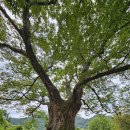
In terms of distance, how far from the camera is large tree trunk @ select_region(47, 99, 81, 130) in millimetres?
13328

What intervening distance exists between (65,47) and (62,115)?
3898 millimetres

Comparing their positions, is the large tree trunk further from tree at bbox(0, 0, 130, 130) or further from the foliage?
the foliage

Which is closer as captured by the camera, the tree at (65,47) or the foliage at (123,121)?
the tree at (65,47)

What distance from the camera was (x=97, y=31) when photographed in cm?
950

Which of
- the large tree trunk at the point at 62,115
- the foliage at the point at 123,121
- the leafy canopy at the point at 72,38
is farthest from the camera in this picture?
the foliage at the point at 123,121

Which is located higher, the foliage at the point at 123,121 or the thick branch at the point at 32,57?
the foliage at the point at 123,121

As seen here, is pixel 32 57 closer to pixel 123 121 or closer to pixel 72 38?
pixel 72 38

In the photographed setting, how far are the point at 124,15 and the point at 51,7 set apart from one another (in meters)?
5.48

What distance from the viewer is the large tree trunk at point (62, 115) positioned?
13328mm

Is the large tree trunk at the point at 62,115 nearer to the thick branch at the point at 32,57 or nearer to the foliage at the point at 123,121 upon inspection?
the thick branch at the point at 32,57

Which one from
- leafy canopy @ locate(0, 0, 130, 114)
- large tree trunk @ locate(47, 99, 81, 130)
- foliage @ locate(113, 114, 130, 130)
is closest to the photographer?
leafy canopy @ locate(0, 0, 130, 114)

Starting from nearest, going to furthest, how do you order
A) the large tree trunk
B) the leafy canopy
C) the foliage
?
1. the leafy canopy
2. the large tree trunk
3. the foliage

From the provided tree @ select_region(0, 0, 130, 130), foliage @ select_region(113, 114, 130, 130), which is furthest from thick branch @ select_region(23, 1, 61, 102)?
foliage @ select_region(113, 114, 130, 130)

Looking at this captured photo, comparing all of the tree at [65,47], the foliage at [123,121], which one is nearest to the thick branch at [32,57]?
the tree at [65,47]
